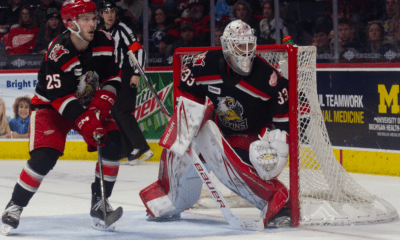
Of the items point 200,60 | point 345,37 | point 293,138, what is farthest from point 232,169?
point 345,37

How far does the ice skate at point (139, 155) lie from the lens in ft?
21.9

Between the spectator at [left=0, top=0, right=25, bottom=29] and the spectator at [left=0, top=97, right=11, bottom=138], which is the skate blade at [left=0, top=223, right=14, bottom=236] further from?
the spectator at [left=0, top=0, right=25, bottom=29]

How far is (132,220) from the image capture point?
420 cm

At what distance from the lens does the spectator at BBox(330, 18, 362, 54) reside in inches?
258

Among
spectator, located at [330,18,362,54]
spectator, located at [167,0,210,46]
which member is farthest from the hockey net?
spectator, located at [167,0,210,46]

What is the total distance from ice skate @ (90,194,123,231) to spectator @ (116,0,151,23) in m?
3.90

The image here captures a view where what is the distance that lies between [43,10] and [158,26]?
1.29 m

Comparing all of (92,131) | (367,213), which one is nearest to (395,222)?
(367,213)

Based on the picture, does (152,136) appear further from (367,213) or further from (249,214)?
(367,213)

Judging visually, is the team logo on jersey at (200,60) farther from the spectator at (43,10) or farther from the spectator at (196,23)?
the spectator at (43,10)

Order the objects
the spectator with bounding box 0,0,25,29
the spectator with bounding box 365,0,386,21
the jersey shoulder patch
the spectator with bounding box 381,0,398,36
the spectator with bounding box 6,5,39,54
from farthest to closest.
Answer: the spectator with bounding box 0,0,25,29, the spectator with bounding box 6,5,39,54, the spectator with bounding box 365,0,386,21, the spectator with bounding box 381,0,398,36, the jersey shoulder patch

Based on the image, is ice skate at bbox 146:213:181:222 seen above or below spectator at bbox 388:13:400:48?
below

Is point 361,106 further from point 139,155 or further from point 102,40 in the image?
point 102,40

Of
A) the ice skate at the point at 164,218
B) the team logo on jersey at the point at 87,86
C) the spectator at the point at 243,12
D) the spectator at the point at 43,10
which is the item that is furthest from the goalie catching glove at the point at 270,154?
the spectator at the point at 43,10
